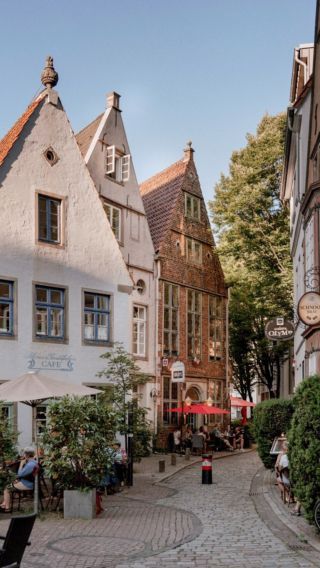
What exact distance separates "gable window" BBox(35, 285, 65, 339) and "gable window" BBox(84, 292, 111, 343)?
0.96 metres

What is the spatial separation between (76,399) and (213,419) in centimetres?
2104

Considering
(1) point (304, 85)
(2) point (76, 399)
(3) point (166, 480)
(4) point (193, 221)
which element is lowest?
(3) point (166, 480)

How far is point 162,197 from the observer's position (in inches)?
1328

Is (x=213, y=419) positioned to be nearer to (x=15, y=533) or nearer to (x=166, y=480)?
(x=166, y=480)

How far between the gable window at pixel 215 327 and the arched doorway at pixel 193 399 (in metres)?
1.87

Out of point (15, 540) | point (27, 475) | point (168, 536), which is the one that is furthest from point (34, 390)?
point (15, 540)

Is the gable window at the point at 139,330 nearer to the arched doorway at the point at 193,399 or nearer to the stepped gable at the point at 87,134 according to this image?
the arched doorway at the point at 193,399

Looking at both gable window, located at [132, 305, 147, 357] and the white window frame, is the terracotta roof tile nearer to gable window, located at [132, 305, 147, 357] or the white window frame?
the white window frame

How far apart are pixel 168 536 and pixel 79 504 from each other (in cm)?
250

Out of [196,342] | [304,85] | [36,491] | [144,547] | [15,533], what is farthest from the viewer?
[196,342]

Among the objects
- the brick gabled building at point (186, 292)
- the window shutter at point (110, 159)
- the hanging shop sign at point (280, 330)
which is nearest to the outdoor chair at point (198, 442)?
the brick gabled building at point (186, 292)

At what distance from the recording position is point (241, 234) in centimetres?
3394

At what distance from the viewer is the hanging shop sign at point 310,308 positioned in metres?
15.3

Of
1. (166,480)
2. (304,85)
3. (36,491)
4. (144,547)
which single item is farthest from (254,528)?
(304,85)
